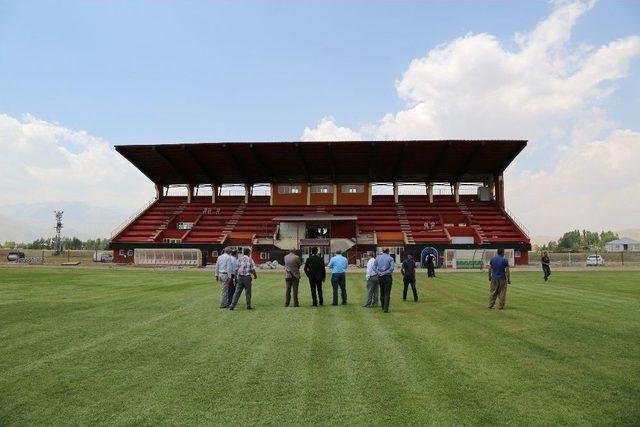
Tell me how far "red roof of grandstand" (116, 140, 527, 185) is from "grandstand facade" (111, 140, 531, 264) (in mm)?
140

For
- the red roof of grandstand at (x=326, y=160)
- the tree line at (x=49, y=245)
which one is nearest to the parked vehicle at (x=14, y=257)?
the red roof of grandstand at (x=326, y=160)

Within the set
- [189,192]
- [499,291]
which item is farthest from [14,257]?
[499,291]

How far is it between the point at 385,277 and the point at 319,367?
7.64 m

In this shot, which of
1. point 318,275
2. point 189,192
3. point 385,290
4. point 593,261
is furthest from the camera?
point 189,192

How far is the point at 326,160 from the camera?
60.7m

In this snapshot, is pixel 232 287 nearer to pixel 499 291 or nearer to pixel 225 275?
pixel 225 275

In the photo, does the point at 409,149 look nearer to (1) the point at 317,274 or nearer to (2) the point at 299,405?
(1) the point at 317,274

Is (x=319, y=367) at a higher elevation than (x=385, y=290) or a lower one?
lower

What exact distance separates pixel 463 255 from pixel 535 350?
42.9m

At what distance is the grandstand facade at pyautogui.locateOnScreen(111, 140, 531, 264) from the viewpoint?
55250 millimetres

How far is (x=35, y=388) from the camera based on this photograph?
6652 mm

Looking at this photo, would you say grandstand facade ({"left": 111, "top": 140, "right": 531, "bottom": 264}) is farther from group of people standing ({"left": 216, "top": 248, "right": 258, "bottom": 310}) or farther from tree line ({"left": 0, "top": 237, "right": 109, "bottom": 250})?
tree line ({"left": 0, "top": 237, "right": 109, "bottom": 250})

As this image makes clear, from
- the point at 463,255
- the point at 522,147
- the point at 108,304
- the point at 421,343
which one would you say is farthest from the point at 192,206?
the point at 421,343

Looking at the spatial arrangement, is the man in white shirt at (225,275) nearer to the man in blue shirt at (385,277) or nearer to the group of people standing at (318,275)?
the group of people standing at (318,275)
